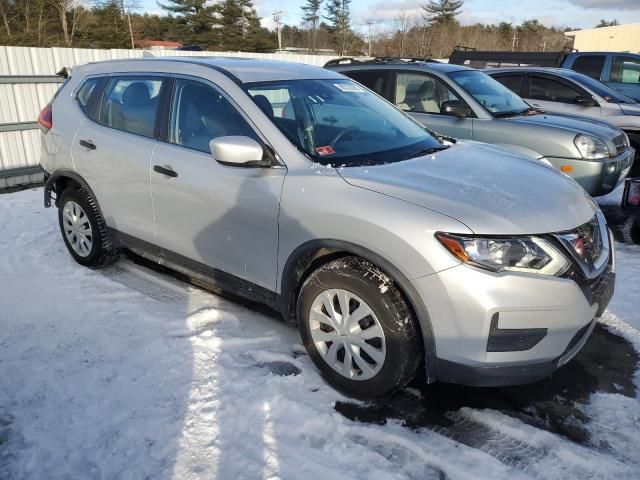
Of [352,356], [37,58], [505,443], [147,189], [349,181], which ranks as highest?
[37,58]

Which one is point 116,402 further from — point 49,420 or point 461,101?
point 461,101

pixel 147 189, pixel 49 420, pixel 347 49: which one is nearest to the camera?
pixel 49 420

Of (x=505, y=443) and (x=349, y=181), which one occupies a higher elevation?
(x=349, y=181)

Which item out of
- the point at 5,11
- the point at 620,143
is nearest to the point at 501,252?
the point at 620,143

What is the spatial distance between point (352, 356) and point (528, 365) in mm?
898

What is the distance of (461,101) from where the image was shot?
6.28 meters

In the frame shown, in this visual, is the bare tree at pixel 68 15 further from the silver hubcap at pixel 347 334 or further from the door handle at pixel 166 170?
the silver hubcap at pixel 347 334

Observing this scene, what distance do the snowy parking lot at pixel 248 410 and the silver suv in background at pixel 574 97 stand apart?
5.16 m

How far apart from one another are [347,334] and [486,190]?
1.07 metres

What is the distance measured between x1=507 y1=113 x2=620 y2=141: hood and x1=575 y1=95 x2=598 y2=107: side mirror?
164 centimetres

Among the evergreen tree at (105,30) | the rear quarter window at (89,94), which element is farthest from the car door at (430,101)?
the evergreen tree at (105,30)

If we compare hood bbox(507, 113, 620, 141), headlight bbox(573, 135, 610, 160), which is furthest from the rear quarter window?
headlight bbox(573, 135, 610, 160)

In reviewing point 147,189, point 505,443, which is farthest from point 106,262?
point 505,443

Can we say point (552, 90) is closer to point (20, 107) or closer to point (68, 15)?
point (20, 107)
